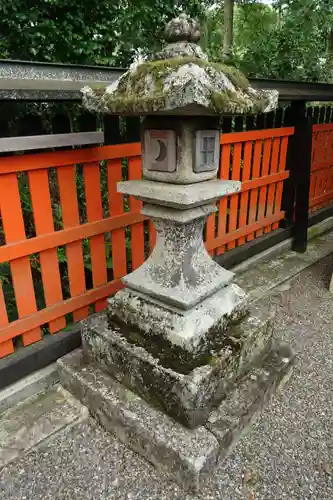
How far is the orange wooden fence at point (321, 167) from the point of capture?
14.4 feet

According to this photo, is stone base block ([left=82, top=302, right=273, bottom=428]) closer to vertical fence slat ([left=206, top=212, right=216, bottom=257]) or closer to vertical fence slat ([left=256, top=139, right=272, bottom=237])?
vertical fence slat ([left=206, top=212, right=216, bottom=257])

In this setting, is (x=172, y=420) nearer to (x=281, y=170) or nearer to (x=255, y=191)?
(x=255, y=191)

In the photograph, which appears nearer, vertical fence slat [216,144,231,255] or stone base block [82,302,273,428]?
stone base block [82,302,273,428]

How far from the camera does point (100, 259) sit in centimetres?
251

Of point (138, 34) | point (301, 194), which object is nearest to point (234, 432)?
point (301, 194)

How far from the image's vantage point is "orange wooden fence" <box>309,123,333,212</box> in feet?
14.4

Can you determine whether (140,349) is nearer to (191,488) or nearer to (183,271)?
(183,271)

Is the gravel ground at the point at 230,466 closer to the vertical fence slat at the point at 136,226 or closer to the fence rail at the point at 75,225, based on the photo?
the fence rail at the point at 75,225

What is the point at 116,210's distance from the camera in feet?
8.20

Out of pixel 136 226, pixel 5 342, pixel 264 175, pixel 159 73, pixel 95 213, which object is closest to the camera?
pixel 159 73

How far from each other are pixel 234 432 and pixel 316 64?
31.1 feet

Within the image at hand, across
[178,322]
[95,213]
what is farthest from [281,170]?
[178,322]

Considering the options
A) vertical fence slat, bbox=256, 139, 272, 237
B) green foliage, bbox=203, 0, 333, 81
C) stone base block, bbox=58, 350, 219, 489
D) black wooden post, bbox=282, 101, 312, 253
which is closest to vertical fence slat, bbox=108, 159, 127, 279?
stone base block, bbox=58, 350, 219, 489

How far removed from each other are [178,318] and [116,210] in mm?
947
